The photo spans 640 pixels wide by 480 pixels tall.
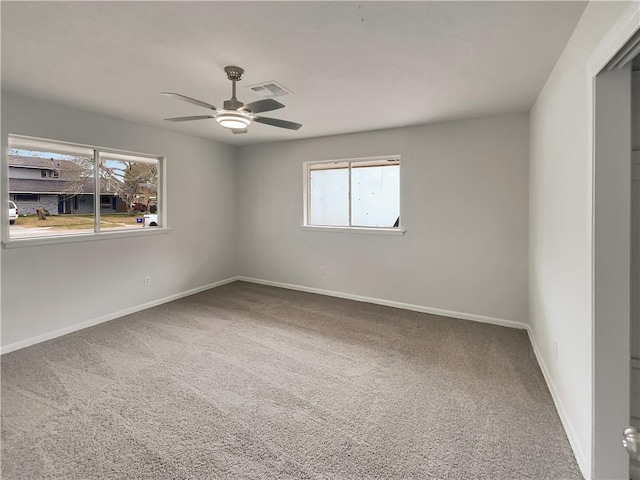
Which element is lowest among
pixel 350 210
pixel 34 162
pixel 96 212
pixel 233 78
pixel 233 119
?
pixel 96 212

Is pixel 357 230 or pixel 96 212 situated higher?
pixel 96 212

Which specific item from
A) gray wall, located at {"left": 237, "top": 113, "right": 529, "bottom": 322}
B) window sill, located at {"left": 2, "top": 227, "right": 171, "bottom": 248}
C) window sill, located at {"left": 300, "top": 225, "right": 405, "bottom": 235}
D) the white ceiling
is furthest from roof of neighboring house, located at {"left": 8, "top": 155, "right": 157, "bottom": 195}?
window sill, located at {"left": 300, "top": 225, "right": 405, "bottom": 235}

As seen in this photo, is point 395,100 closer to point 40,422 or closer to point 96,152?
point 96,152

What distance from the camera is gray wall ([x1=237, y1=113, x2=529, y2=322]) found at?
368 centimetres

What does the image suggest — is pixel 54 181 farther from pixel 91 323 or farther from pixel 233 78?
pixel 233 78

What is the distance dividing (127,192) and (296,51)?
328cm

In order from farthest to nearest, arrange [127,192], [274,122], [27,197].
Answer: [127,192] → [27,197] → [274,122]

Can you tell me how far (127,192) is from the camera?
4.25 metres

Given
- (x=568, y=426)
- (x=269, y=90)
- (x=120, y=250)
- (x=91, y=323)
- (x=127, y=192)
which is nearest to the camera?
(x=568, y=426)

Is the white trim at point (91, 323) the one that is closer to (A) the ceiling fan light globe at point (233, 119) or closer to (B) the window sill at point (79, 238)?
(B) the window sill at point (79, 238)

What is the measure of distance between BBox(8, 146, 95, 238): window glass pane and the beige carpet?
1231mm

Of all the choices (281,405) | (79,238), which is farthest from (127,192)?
(281,405)

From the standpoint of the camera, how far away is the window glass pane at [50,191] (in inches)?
125

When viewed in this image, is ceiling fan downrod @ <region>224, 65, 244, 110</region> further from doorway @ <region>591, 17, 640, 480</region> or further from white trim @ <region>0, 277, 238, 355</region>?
white trim @ <region>0, 277, 238, 355</region>
